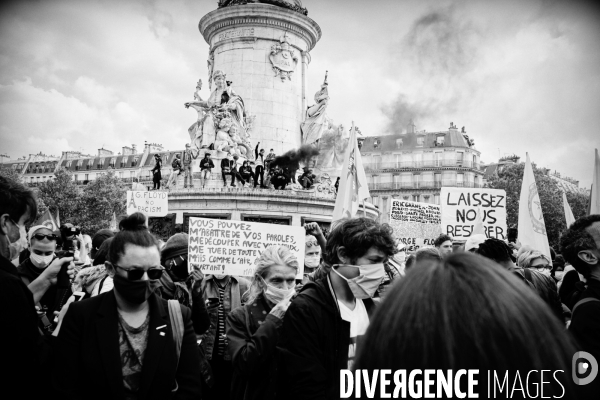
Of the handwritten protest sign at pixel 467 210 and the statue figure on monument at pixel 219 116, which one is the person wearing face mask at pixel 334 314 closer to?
the handwritten protest sign at pixel 467 210

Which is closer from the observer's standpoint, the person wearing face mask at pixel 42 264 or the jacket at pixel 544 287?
the person wearing face mask at pixel 42 264

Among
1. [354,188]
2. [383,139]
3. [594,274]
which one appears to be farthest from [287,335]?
[383,139]

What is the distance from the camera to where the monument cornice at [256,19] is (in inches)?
1163

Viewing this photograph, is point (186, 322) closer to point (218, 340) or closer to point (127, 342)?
point (127, 342)

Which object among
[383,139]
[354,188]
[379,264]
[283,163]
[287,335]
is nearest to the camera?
[287,335]

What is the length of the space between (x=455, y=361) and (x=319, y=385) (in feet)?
6.99

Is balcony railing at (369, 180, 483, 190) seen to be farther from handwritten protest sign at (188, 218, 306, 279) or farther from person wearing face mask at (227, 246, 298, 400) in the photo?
person wearing face mask at (227, 246, 298, 400)

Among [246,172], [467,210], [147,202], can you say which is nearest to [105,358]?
[467,210]

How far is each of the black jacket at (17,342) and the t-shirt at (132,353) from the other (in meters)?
0.46

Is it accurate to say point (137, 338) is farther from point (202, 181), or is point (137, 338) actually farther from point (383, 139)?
point (383, 139)

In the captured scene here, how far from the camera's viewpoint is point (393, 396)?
1412 millimetres

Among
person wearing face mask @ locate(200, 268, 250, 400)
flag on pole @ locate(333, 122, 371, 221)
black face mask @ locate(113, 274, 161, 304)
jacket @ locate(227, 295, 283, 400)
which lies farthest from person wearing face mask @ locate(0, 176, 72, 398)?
flag on pole @ locate(333, 122, 371, 221)

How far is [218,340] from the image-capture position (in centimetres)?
560

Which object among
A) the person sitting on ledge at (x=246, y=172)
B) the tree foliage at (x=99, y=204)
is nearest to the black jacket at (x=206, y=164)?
the person sitting on ledge at (x=246, y=172)
